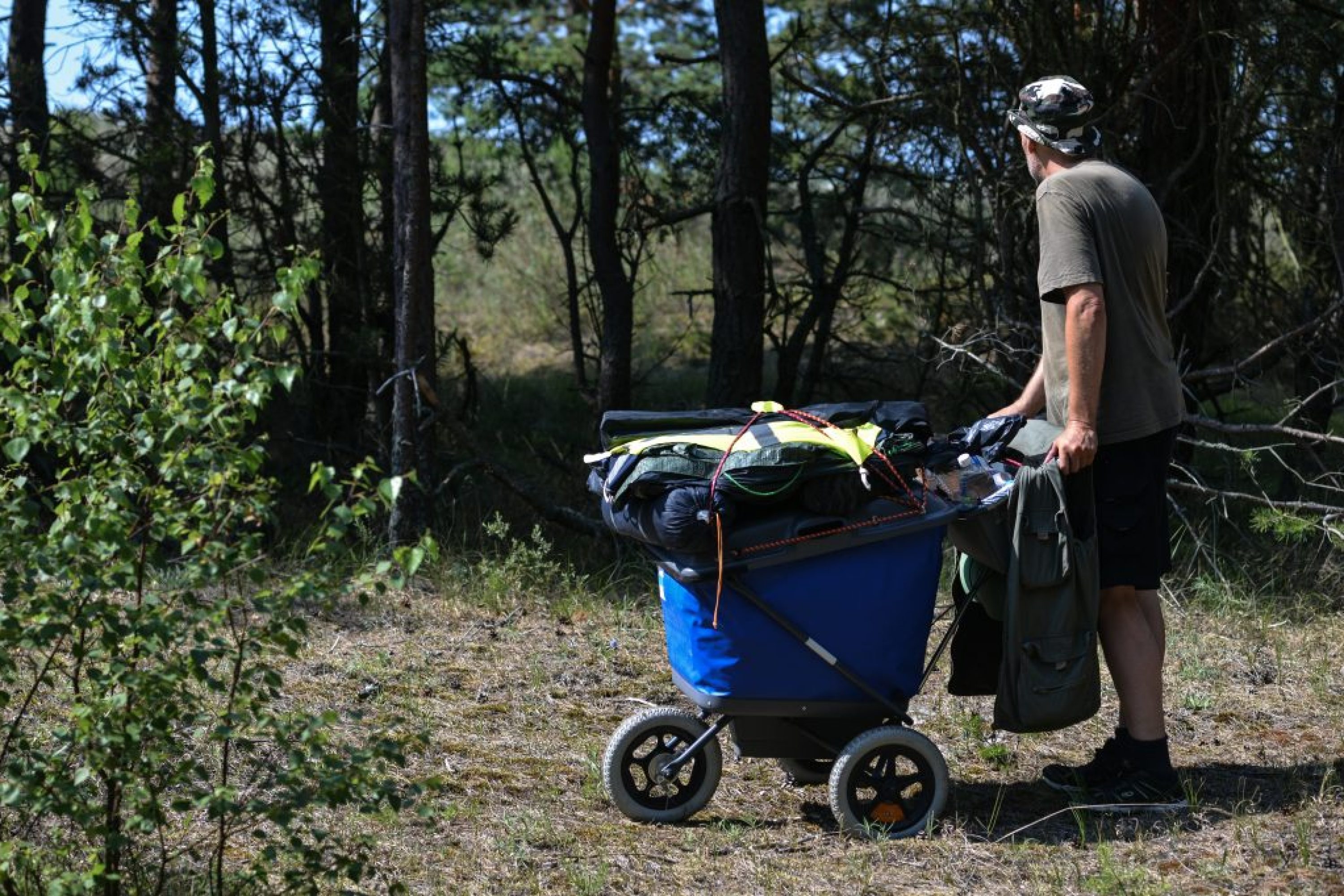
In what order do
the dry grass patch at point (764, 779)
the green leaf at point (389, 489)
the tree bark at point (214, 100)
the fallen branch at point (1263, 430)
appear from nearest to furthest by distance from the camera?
the green leaf at point (389, 489) → the dry grass patch at point (764, 779) → the fallen branch at point (1263, 430) → the tree bark at point (214, 100)

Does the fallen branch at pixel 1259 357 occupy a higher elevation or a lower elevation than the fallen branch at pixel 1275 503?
higher

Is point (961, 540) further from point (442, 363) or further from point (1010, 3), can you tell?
point (442, 363)

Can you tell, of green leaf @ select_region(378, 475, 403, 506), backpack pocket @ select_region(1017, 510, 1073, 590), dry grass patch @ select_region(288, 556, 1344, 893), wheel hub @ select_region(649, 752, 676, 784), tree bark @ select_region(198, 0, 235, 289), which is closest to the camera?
green leaf @ select_region(378, 475, 403, 506)

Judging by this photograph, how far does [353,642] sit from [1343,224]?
186 inches

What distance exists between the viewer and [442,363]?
11430mm

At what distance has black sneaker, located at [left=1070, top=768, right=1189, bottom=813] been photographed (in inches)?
166

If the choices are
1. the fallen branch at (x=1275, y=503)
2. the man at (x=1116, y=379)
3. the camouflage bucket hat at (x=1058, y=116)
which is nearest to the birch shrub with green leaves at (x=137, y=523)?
the man at (x=1116, y=379)

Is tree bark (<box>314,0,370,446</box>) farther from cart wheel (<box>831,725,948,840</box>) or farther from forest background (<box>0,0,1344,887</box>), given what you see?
cart wheel (<box>831,725,948,840</box>)

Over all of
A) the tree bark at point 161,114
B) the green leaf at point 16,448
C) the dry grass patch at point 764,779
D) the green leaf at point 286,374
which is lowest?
the dry grass patch at point 764,779

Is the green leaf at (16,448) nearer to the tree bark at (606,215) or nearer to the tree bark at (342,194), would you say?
the tree bark at (342,194)

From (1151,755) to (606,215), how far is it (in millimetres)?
5426

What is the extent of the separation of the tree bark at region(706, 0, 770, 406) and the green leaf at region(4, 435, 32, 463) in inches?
227

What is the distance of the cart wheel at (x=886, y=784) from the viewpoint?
13.1ft

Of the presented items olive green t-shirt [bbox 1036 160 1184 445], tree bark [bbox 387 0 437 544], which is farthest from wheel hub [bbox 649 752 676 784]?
tree bark [bbox 387 0 437 544]
